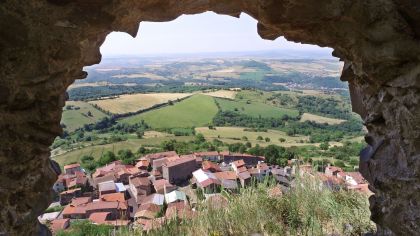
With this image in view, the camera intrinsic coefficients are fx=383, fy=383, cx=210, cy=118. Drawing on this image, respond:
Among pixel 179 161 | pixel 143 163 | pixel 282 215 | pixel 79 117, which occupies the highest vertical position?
pixel 282 215

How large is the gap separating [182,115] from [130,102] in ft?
47.0

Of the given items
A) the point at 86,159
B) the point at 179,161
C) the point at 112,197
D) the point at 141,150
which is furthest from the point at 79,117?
the point at 112,197

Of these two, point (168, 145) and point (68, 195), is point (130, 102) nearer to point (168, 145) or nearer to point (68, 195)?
point (168, 145)

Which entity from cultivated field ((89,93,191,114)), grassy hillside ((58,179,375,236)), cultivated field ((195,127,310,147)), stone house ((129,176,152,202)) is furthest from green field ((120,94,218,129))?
grassy hillside ((58,179,375,236))

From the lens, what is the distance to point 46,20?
9.13ft

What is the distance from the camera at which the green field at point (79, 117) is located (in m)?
63.9

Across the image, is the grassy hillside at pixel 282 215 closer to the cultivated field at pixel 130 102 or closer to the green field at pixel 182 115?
the green field at pixel 182 115

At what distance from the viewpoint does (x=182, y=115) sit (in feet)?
224

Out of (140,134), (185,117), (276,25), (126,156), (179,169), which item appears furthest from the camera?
(185,117)

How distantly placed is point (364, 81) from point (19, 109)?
2.73 meters

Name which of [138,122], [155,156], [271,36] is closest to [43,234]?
[271,36]

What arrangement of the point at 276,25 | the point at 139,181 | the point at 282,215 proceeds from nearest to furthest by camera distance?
the point at 276,25
the point at 282,215
the point at 139,181

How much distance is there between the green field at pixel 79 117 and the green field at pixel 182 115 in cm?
547

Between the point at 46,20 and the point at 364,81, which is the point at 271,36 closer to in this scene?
the point at 364,81
